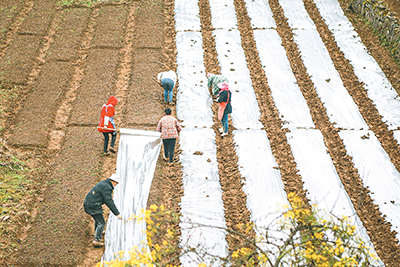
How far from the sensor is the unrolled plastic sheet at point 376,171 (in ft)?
22.9

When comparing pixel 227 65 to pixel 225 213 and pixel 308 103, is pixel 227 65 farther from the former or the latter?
pixel 225 213

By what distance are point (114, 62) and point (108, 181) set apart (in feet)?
19.6

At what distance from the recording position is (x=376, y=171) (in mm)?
7746

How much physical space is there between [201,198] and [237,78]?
15.4ft

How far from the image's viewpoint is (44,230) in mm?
6336

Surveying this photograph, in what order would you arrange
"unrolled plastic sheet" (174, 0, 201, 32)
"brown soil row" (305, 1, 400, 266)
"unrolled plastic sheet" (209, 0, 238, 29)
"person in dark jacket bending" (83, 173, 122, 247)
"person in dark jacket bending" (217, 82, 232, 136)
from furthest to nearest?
"unrolled plastic sheet" (209, 0, 238, 29) → "unrolled plastic sheet" (174, 0, 201, 32) → "person in dark jacket bending" (217, 82, 232, 136) → "brown soil row" (305, 1, 400, 266) → "person in dark jacket bending" (83, 173, 122, 247)

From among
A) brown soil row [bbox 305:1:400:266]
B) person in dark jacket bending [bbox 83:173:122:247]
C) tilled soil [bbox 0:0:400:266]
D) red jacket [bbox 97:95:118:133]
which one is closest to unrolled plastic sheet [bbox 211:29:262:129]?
tilled soil [bbox 0:0:400:266]

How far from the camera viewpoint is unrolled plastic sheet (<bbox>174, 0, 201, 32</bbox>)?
488 inches

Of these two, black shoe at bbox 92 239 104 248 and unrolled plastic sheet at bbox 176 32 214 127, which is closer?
black shoe at bbox 92 239 104 248

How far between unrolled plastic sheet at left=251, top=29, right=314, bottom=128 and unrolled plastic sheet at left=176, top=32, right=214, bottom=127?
2076 mm

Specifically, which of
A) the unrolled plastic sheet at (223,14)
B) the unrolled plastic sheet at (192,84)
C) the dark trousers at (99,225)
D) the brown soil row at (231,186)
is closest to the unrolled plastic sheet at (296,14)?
the unrolled plastic sheet at (223,14)

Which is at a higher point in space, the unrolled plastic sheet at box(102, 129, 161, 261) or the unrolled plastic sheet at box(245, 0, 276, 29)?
the unrolled plastic sheet at box(245, 0, 276, 29)

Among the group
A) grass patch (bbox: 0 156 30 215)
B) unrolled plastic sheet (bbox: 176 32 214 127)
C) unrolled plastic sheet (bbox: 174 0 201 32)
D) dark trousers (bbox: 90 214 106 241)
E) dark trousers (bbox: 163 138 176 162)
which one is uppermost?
unrolled plastic sheet (bbox: 174 0 201 32)

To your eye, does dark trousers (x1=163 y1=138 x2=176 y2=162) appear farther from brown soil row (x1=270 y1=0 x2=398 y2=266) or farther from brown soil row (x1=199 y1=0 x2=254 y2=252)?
brown soil row (x1=270 y1=0 x2=398 y2=266)
